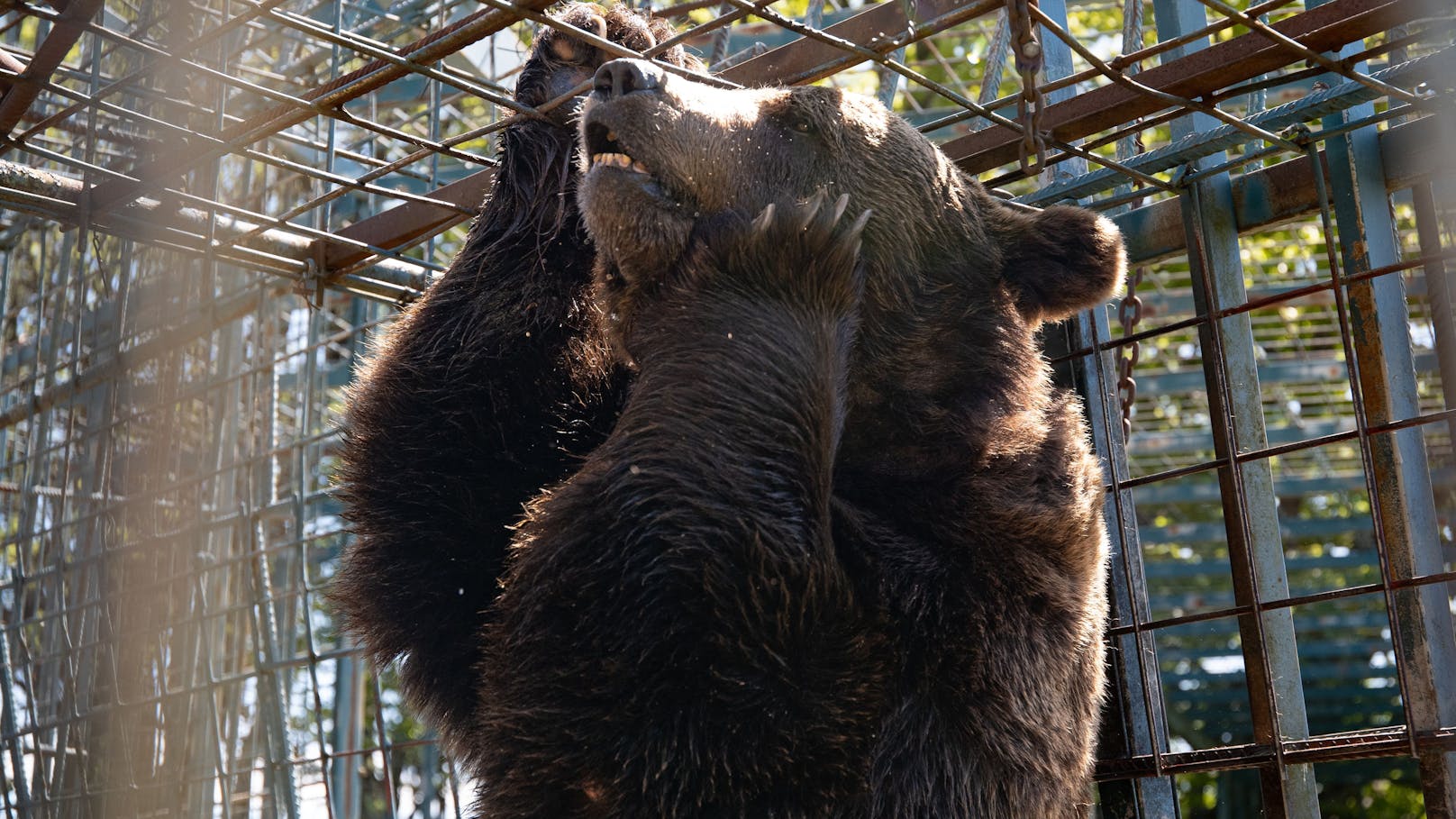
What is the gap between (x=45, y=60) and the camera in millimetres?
2883

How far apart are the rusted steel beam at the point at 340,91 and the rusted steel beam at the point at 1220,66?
54.5 inches

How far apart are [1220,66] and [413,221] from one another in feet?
7.51

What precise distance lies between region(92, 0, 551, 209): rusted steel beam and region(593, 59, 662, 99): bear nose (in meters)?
0.21

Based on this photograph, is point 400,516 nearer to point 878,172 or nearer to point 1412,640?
point 878,172

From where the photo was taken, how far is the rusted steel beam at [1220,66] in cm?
288

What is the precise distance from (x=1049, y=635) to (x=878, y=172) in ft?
3.88

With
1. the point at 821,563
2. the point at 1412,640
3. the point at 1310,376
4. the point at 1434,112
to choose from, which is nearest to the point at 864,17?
the point at 1434,112

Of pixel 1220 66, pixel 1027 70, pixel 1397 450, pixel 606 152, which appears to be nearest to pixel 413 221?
pixel 606 152

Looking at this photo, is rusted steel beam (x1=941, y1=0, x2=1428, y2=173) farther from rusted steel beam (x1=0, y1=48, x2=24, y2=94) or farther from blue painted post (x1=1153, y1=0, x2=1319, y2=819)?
rusted steel beam (x1=0, y1=48, x2=24, y2=94)

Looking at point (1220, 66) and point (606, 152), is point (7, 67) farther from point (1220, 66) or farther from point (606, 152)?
point (1220, 66)

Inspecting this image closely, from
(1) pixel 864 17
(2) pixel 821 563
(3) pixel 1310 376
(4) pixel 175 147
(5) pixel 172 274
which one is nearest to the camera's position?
(2) pixel 821 563

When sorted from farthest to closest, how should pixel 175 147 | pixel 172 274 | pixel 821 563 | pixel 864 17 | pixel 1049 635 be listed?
pixel 172 274 < pixel 864 17 < pixel 175 147 < pixel 1049 635 < pixel 821 563

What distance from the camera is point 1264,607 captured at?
3.26 metres

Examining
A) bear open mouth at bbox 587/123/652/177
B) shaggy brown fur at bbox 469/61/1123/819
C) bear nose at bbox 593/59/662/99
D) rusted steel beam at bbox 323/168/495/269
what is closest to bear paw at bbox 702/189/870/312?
shaggy brown fur at bbox 469/61/1123/819
